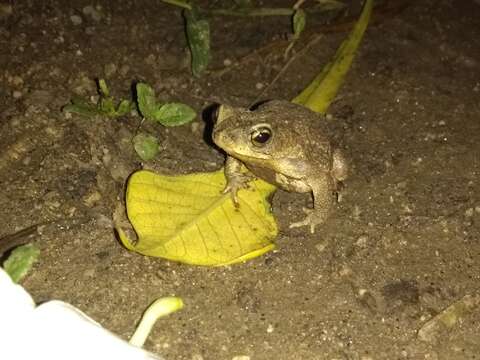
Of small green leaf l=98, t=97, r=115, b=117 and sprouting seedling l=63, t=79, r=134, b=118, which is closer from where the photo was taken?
sprouting seedling l=63, t=79, r=134, b=118

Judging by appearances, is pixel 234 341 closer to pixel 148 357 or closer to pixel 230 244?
pixel 230 244

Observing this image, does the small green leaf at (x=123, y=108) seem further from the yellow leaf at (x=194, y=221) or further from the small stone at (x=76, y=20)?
the small stone at (x=76, y=20)

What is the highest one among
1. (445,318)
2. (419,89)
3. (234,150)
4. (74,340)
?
(74,340)

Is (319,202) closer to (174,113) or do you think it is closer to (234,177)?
(234,177)

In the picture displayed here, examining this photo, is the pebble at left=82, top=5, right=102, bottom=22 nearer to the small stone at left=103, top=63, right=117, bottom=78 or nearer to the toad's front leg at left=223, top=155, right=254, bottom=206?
the small stone at left=103, top=63, right=117, bottom=78

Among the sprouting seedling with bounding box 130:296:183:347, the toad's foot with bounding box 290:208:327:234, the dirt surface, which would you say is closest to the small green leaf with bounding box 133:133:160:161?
the dirt surface

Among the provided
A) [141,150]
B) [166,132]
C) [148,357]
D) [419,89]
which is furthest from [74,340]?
[419,89]

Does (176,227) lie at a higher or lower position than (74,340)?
lower
